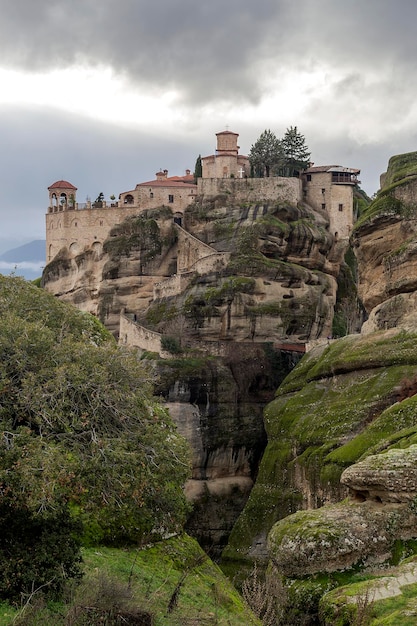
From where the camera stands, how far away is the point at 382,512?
1825 centimetres

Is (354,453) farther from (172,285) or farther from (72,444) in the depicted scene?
(172,285)

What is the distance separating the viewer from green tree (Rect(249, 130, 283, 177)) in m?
71.4

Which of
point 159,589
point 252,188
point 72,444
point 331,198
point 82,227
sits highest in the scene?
point 252,188

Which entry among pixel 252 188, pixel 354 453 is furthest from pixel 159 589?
pixel 252 188

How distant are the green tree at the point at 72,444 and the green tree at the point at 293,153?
55290mm

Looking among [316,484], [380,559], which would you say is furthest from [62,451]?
[316,484]

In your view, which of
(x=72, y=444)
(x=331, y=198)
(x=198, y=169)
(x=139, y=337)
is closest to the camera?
(x=72, y=444)

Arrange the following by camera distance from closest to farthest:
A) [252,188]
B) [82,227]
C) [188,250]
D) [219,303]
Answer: [219,303] < [188,250] < [252,188] < [82,227]

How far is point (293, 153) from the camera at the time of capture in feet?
237

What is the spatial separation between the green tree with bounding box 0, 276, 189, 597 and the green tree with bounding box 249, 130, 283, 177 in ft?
182

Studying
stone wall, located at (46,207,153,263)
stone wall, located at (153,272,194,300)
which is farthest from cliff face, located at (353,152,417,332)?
stone wall, located at (46,207,153,263)

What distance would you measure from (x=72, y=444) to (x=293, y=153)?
60018mm

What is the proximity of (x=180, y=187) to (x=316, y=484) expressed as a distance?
3984 centimetres

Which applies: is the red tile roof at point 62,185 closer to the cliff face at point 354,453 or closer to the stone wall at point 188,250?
the stone wall at point 188,250
